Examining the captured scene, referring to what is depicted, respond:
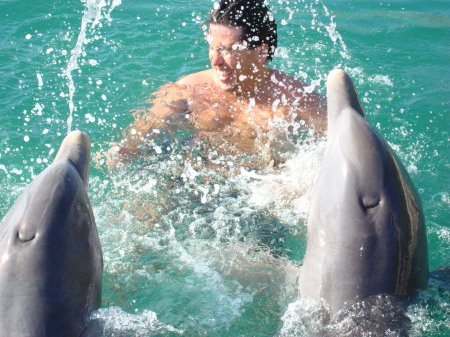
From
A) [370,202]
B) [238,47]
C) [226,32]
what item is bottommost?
[370,202]

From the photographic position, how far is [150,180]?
553 cm

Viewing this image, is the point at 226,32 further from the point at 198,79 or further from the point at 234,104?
the point at 198,79

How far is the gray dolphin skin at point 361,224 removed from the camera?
10.9 feet

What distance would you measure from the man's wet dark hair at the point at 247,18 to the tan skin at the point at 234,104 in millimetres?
61

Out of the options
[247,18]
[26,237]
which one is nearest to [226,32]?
[247,18]

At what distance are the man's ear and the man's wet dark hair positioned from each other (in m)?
0.04

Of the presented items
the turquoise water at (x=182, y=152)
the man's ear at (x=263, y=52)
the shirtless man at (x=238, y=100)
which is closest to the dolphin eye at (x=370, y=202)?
the turquoise water at (x=182, y=152)

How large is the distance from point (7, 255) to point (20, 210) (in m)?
0.25

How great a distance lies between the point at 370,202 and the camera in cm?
329

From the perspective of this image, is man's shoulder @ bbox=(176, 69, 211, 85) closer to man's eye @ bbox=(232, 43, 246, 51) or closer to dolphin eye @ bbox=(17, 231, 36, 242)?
man's eye @ bbox=(232, 43, 246, 51)

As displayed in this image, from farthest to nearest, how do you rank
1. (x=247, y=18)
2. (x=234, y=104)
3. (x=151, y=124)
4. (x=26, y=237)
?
(x=151, y=124) < (x=234, y=104) < (x=247, y=18) < (x=26, y=237)

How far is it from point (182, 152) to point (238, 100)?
2.60 feet

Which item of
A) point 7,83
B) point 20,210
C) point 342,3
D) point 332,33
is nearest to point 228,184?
point 20,210

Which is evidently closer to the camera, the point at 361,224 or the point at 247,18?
the point at 361,224
